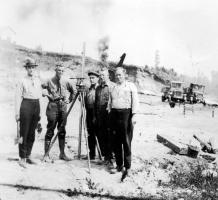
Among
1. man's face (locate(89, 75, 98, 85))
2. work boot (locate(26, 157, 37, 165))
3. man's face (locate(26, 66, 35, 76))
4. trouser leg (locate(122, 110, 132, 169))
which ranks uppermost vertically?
man's face (locate(26, 66, 35, 76))

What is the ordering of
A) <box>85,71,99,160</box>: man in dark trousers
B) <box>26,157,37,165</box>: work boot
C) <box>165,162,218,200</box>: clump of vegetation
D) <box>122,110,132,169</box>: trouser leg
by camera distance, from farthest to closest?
1. <box>85,71,99,160</box>: man in dark trousers
2. <box>26,157,37,165</box>: work boot
3. <box>122,110,132,169</box>: trouser leg
4. <box>165,162,218,200</box>: clump of vegetation

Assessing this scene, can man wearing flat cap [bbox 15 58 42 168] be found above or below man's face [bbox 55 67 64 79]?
below

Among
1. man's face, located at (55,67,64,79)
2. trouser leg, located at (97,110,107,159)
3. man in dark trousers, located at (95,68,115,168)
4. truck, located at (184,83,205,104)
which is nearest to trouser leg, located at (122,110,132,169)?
man in dark trousers, located at (95,68,115,168)

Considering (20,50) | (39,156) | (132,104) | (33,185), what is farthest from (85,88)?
(20,50)

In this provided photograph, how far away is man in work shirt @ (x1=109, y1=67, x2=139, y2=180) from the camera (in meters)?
6.38

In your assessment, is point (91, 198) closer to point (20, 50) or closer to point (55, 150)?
point (55, 150)

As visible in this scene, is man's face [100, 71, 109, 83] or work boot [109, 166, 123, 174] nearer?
work boot [109, 166, 123, 174]

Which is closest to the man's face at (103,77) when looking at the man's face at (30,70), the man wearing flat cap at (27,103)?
the man wearing flat cap at (27,103)

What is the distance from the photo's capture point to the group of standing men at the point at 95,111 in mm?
6410

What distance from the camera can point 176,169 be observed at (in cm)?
766

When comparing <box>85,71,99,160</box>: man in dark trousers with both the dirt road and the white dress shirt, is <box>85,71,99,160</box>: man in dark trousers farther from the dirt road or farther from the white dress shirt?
the white dress shirt

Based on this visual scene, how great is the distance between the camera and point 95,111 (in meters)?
7.27

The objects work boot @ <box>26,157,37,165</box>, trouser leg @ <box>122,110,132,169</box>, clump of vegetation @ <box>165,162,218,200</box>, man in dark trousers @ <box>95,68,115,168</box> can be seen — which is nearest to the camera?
clump of vegetation @ <box>165,162,218,200</box>

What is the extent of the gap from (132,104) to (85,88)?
128 cm
